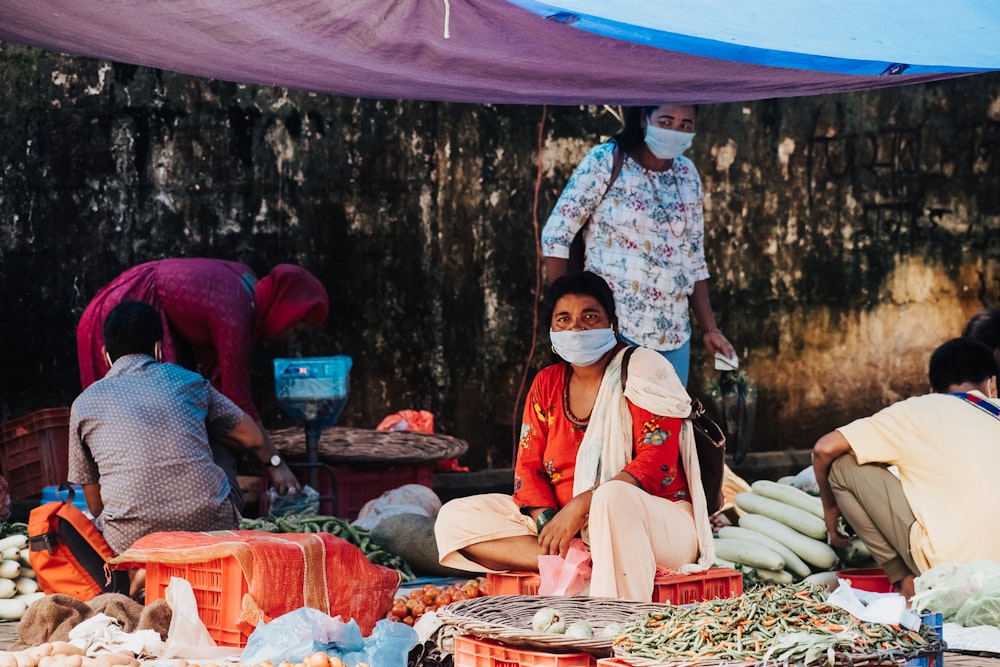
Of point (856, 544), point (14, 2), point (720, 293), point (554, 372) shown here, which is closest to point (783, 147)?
→ point (720, 293)

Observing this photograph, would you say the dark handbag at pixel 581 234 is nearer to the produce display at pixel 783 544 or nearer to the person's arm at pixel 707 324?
the person's arm at pixel 707 324

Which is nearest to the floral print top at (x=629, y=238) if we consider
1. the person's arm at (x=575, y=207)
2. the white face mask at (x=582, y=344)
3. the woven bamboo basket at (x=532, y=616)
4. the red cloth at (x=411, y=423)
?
the person's arm at (x=575, y=207)

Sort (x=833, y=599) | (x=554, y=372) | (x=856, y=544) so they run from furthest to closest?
1. (x=856, y=544)
2. (x=554, y=372)
3. (x=833, y=599)

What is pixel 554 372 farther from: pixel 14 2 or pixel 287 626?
pixel 14 2

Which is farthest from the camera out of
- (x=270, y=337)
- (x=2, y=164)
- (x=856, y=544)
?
(x=2, y=164)

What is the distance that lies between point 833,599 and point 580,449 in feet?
4.58

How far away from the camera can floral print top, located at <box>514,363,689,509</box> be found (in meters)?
4.41

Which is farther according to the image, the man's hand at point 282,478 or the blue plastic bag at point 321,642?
the man's hand at point 282,478

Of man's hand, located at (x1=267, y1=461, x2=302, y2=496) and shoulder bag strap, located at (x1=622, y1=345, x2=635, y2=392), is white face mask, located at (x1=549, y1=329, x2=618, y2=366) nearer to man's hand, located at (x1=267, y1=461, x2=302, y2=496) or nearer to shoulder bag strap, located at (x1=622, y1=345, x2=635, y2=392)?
shoulder bag strap, located at (x1=622, y1=345, x2=635, y2=392)

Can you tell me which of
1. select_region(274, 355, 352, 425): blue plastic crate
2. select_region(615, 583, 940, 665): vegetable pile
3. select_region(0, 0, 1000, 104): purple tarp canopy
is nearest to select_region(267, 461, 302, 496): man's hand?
select_region(274, 355, 352, 425): blue plastic crate

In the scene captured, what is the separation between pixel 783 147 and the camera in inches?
331

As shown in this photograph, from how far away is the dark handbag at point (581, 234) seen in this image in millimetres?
5781

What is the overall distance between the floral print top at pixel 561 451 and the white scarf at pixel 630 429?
36 millimetres

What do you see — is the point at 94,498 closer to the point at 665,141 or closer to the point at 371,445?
the point at 371,445
